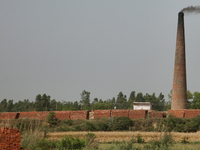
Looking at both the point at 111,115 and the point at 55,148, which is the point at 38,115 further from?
the point at 55,148

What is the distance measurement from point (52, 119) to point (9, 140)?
1460 cm

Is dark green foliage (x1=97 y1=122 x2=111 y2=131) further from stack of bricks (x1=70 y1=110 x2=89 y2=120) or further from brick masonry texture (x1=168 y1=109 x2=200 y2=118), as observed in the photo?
brick masonry texture (x1=168 y1=109 x2=200 y2=118)

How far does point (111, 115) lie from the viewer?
2347 cm

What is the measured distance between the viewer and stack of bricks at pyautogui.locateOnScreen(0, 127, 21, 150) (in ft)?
29.1

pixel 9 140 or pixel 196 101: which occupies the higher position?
pixel 196 101

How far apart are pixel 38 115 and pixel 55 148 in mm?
11819

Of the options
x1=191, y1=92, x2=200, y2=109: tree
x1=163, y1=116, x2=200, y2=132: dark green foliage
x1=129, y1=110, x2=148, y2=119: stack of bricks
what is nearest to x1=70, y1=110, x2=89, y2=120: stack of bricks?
x1=129, y1=110, x2=148, y2=119: stack of bricks

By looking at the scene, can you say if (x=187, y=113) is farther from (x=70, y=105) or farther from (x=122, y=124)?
(x=70, y=105)

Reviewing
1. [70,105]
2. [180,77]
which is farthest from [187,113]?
[70,105]

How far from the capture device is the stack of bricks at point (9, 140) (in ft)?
29.1

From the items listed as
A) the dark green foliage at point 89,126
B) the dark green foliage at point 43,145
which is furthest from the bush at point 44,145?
the dark green foliage at point 89,126

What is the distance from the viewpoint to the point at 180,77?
3097 cm

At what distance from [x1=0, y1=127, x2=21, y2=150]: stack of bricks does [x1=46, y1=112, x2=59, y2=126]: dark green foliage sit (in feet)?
46.4

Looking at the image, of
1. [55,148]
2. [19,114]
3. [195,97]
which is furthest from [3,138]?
[195,97]
